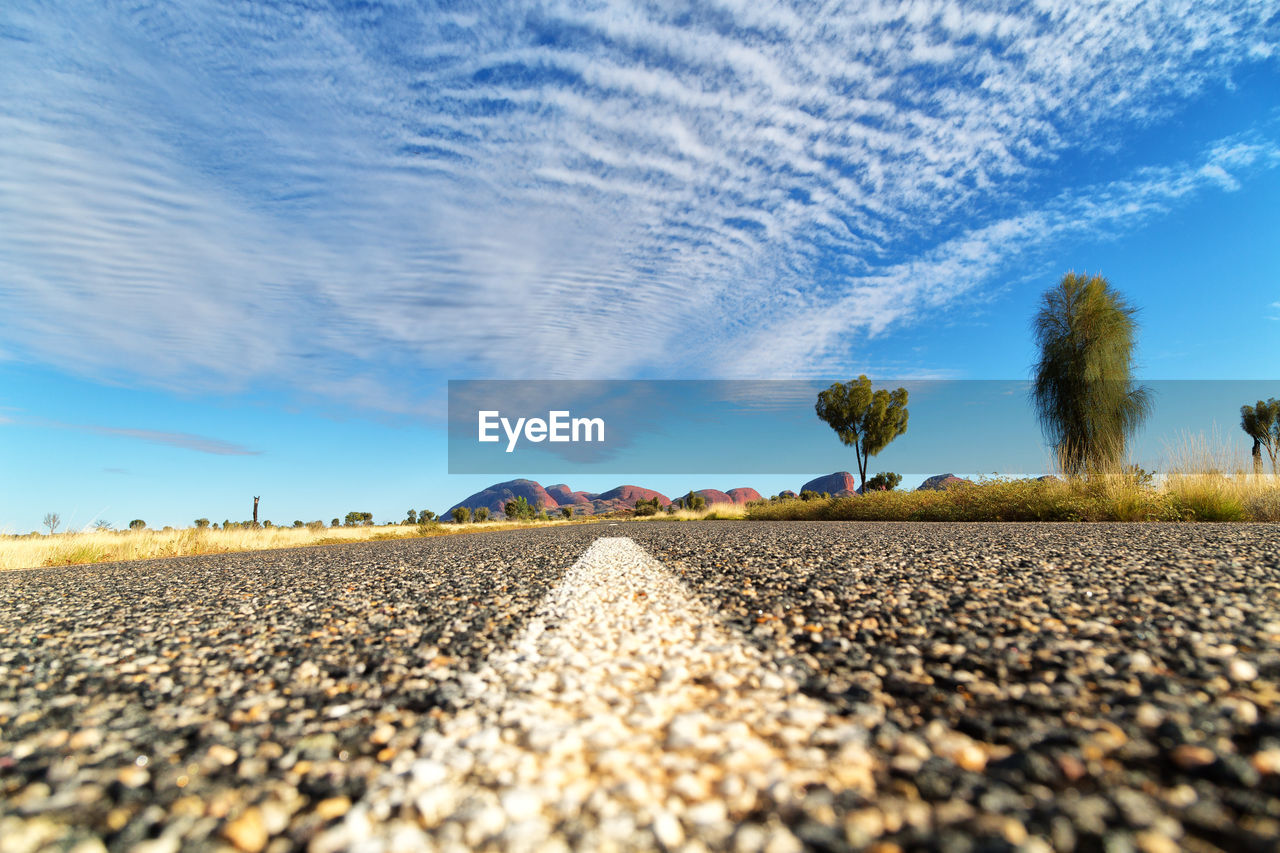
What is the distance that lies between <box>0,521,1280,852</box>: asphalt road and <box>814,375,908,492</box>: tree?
33.3 meters

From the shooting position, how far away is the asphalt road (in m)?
1.23

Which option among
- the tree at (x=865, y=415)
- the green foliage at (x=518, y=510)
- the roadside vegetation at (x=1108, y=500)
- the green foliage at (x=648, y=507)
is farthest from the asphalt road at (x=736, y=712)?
the green foliage at (x=518, y=510)

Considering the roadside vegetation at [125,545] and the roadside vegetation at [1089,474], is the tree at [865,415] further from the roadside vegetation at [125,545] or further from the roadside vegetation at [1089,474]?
the roadside vegetation at [125,545]

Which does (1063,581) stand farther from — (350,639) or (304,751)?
(350,639)

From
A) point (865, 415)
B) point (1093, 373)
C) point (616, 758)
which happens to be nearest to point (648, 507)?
point (865, 415)

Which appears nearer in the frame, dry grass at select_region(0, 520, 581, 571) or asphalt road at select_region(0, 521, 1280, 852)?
asphalt road at select_region(0, 521, 1280, 852)

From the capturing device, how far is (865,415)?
35.7 meters

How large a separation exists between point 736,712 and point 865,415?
122 ft

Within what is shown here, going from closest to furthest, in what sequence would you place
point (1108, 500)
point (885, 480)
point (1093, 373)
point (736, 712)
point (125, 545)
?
point (736, 712)
point (1108, 500)
point (125, 545)
point (1093, 373)
point (885, 480)

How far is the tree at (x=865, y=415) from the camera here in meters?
35.3

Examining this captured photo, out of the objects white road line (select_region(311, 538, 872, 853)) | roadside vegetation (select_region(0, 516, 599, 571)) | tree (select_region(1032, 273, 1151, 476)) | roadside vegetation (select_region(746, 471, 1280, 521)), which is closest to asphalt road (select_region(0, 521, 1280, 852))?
white road line (select_region(311, 538, 872, 853))

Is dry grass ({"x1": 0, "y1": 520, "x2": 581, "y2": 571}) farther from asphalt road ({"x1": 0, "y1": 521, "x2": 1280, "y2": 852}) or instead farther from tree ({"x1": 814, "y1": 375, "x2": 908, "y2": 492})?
tree ({"x1": 814, "y1": 375, "x2": 908, "y2": 492})

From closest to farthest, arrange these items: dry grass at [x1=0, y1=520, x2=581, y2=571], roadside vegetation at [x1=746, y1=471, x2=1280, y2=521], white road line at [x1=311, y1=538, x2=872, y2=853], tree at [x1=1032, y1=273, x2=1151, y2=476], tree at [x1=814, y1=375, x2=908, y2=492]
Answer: white road line at [x1=311, y1=538, x2=872, y2=853] < roadside vegetation at [x1=746, y1=471, x2=1280, y2=521] < dry grass at [x1=0, y1=520, x2=581, y2=571] < tree at [x1=1032, y1=273, x2=1151, y2=476] < tree at [x1=814, y1=375, x2=908, y2=492]

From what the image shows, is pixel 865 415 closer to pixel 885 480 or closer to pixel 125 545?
pixel 885 480
